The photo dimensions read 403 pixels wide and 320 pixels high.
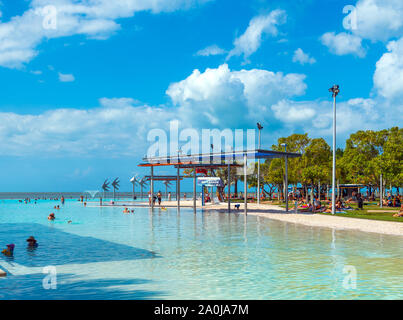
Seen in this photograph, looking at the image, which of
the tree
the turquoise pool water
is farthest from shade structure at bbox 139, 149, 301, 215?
the tree

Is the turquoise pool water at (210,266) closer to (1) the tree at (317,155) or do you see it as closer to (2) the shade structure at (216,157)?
(2) the shade structure at (216,157)

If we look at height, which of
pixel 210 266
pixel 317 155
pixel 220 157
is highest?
pixel 317 155

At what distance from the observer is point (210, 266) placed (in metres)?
12.7

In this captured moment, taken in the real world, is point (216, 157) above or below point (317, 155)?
below

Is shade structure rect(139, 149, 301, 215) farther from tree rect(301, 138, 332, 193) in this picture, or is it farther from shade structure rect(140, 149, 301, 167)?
tree rect(301, 138, 332, 193)

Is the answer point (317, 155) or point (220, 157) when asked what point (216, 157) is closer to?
point (220, 157)

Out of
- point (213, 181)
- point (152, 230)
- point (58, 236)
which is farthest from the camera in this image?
point (213, 181)

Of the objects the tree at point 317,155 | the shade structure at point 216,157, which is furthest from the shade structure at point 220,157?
the tree at point 317,155

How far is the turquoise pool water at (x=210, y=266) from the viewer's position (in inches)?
381

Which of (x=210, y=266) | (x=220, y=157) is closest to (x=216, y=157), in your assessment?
(x=220, y=157)

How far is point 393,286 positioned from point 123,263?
8152 millimetres
